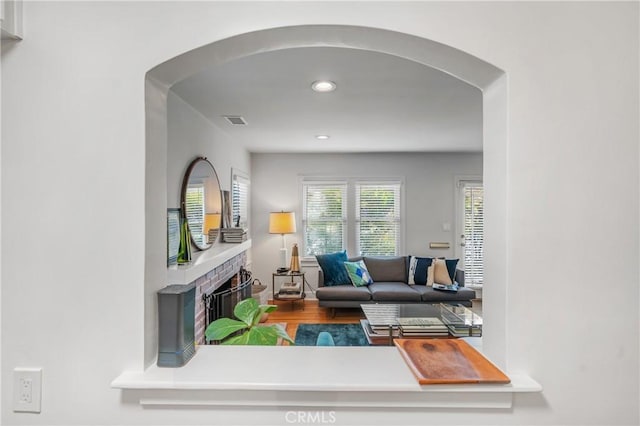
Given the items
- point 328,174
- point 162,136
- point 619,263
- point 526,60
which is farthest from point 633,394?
point 328,174

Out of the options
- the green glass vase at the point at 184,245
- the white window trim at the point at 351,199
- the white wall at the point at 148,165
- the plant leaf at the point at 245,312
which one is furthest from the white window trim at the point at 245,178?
the white wall at the point at 148,165

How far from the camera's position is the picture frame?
2.25 meters

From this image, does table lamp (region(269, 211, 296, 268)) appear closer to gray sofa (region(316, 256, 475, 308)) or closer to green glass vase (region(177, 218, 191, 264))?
gray sofa (region(316, 256, 475, 308))

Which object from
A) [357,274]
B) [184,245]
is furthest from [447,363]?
[357,274]

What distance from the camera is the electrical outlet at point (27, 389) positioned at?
3.17ft

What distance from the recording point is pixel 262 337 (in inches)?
46.8

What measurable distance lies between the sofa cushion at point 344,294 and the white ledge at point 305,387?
354 centimetres

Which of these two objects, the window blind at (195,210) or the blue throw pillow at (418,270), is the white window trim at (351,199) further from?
the window blind at (195,210)

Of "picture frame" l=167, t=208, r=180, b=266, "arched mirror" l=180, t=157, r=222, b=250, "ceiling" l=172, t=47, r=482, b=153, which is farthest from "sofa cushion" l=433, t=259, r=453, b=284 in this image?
"picture frame" l=167, t=208, r=180, b=266

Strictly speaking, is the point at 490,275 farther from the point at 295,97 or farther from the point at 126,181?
the point at 295,97

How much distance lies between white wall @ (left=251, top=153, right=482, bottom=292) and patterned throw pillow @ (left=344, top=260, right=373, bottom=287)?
0.89 m

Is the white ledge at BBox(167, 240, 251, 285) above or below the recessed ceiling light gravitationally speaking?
below

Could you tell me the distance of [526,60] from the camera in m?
0.93

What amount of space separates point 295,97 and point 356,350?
6.77ft
